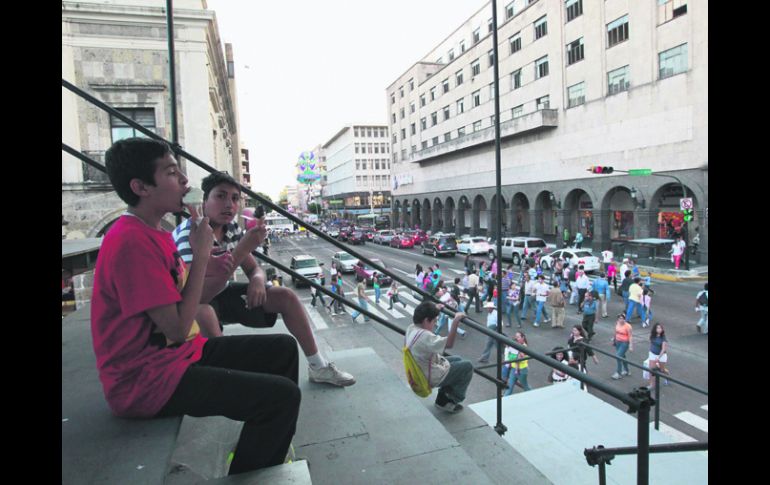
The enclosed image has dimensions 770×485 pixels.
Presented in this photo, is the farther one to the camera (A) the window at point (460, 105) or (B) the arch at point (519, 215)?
(A) the window at point (460, 105)

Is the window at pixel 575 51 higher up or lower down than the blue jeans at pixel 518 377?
higher up

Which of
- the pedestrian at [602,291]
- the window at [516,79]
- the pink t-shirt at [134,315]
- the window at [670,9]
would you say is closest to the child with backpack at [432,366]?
the pink t-shirt at [134,315]

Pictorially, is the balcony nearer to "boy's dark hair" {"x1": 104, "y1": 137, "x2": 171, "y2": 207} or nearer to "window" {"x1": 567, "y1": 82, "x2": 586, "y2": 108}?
"window" {"x1": 567, "y1": 82, "x2": 586, "y2": 108}

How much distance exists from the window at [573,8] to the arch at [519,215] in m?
13.2

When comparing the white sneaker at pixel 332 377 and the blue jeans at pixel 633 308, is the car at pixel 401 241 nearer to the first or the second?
the blue jeans at pixel 633 308

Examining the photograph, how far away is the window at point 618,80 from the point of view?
2781cm

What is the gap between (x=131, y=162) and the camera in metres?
2.11

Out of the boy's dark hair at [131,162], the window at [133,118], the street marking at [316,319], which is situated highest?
the window at [133,118]

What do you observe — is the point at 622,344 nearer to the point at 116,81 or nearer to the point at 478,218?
the point at 116,81

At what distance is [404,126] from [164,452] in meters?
59.1

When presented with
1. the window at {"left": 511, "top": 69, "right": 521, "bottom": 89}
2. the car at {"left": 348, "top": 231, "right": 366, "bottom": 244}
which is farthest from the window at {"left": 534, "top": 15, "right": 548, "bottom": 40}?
the car at {"left": 348, "top": 231, "right": 366, "bottom": 244}

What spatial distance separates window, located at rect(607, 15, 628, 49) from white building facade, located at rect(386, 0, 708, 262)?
6 centimetres

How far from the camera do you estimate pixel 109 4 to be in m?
11.5
